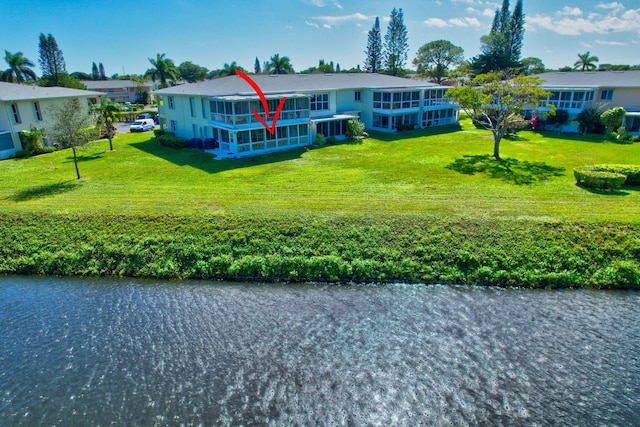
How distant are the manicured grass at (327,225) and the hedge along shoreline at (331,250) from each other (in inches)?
2.1

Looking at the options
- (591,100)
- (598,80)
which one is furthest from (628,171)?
(598,80)

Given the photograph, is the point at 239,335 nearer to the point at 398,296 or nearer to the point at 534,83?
the point at 398,296

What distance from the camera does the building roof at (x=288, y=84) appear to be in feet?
116

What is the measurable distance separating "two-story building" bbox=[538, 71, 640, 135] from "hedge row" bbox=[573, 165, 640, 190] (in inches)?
784

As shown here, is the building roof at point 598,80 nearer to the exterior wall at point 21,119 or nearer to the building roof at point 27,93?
the building roof at point 27,93

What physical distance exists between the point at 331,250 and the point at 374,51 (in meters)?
71.2

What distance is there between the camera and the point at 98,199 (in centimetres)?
2267

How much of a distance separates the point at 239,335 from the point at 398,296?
6205 mm

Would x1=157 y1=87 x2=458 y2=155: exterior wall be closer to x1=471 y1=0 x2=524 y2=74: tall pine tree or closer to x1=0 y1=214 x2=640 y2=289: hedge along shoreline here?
x1=0 y1=214 x2=640 y2=289: hedge along shoreline

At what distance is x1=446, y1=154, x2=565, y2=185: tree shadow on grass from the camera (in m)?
26.2

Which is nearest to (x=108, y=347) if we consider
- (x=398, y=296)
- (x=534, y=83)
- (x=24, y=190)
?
(x=398, y=296)

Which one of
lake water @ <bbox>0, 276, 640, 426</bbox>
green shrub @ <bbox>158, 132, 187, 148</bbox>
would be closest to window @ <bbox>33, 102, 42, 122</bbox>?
green shrub @ <bbox>158, 132, 187, 148</bbox>

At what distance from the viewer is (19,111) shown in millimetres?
34812

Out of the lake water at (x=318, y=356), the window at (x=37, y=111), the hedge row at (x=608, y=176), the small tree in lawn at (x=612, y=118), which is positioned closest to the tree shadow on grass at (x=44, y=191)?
the lake water at (x=318, y=356)
